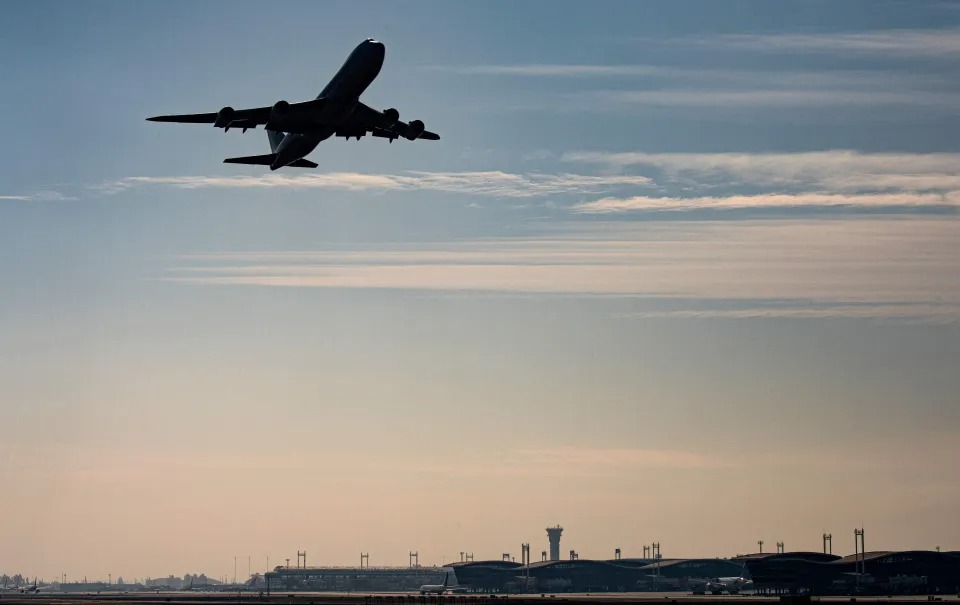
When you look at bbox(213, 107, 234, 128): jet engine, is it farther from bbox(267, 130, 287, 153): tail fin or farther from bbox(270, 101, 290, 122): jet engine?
bbox(267, 130, 287, 153): tail fin

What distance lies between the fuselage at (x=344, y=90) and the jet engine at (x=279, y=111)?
3.94 metres

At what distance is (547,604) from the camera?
572ft

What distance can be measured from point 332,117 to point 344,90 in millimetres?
4986

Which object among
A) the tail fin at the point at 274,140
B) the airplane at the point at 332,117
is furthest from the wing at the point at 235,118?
the tail fin at the point at 274,140

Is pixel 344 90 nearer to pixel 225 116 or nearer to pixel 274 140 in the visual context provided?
pixel 225 116

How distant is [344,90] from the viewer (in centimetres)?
12569

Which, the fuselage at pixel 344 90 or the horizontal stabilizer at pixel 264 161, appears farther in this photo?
the horizontal stabilizer at pixel 264 161

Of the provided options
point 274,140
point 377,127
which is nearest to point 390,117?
point 377,127

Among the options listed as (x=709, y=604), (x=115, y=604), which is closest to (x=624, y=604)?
(x=709, y=604)

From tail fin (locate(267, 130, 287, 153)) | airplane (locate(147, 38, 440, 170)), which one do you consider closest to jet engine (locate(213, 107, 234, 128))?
airplane (locate(147, 38, 440, 170))

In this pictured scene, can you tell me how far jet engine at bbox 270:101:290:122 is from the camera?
126188 mm

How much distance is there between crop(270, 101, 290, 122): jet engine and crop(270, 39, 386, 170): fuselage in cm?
394

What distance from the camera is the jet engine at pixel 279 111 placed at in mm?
126188

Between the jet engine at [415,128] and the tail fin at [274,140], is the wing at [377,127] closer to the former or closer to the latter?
the jet engine at [415,128]
